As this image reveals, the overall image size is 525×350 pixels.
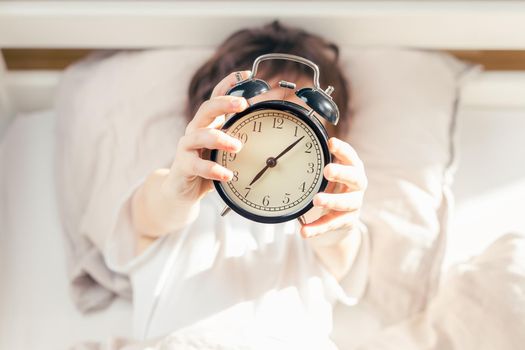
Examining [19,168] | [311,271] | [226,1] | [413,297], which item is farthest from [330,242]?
[19,168]

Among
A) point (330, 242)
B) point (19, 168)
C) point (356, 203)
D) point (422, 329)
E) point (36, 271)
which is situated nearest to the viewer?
point (356, 203)

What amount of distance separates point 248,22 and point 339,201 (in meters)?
0.60

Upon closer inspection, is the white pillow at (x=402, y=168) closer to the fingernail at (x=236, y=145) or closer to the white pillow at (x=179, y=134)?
the white pillow at (x=179, y=134)

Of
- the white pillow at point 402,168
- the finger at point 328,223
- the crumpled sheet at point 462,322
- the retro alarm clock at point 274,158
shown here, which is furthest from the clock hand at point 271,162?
the white pillow at point 402,168

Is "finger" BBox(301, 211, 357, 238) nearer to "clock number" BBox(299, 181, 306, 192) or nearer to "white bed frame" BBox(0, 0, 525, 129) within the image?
"clock number" BBox(299, 181, 306, 192)

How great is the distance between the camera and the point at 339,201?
0.94 meters

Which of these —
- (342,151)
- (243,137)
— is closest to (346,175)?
(342,151)

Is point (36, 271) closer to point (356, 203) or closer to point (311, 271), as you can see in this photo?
point (311, 271)

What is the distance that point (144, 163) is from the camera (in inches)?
52.5

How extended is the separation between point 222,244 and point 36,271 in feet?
1.23

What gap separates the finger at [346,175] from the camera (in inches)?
34.9

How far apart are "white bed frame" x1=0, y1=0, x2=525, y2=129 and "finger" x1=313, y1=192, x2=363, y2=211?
1.79 feet

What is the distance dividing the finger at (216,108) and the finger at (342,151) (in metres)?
0.12

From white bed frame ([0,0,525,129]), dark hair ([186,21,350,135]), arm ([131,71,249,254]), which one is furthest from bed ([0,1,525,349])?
arm ([131,71,249,254])
